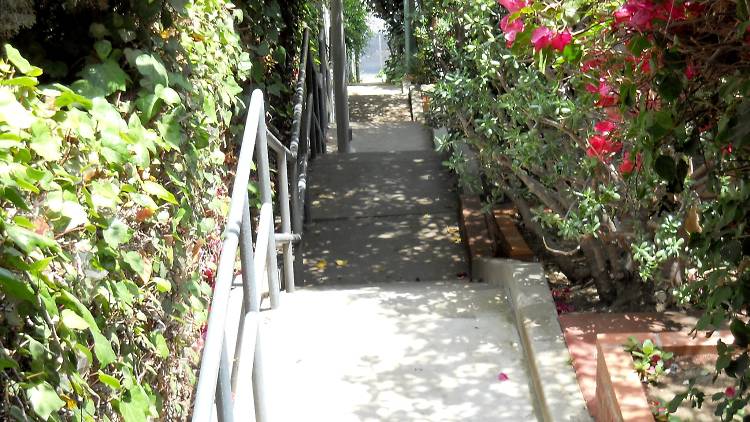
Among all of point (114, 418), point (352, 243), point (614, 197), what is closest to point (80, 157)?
point (114, 418)

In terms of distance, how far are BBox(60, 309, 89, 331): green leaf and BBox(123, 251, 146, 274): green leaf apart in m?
0.38

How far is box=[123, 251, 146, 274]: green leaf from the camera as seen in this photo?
2070mm

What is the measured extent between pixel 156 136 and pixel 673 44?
1317mm

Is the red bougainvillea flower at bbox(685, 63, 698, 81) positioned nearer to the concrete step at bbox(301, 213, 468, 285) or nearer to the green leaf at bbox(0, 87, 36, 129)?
the green leaf at bbox(0, 87, 36, 129)

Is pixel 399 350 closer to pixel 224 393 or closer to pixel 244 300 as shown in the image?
pixel 244 300

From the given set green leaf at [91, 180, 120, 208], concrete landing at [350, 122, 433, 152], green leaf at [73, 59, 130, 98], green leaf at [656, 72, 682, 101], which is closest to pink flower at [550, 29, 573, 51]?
green leaf at [656, 72, 682, 101]

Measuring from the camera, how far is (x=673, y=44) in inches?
83.4

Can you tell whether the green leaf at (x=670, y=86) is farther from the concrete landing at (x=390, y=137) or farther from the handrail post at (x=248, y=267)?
the concrete landing at (x=390, y=137)

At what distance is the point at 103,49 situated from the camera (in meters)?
2.44

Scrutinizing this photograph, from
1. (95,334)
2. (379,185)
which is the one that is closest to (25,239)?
(95,334)

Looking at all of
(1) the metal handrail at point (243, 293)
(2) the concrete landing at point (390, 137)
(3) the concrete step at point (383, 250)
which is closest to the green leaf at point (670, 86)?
(1) the metal handrail at point (243, 293)

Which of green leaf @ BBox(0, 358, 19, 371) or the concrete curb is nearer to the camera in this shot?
green leaf @ BBox(0, 358, 19, 371)

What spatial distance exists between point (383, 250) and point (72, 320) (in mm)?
5439

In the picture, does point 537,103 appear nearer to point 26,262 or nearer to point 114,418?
point 114,418
